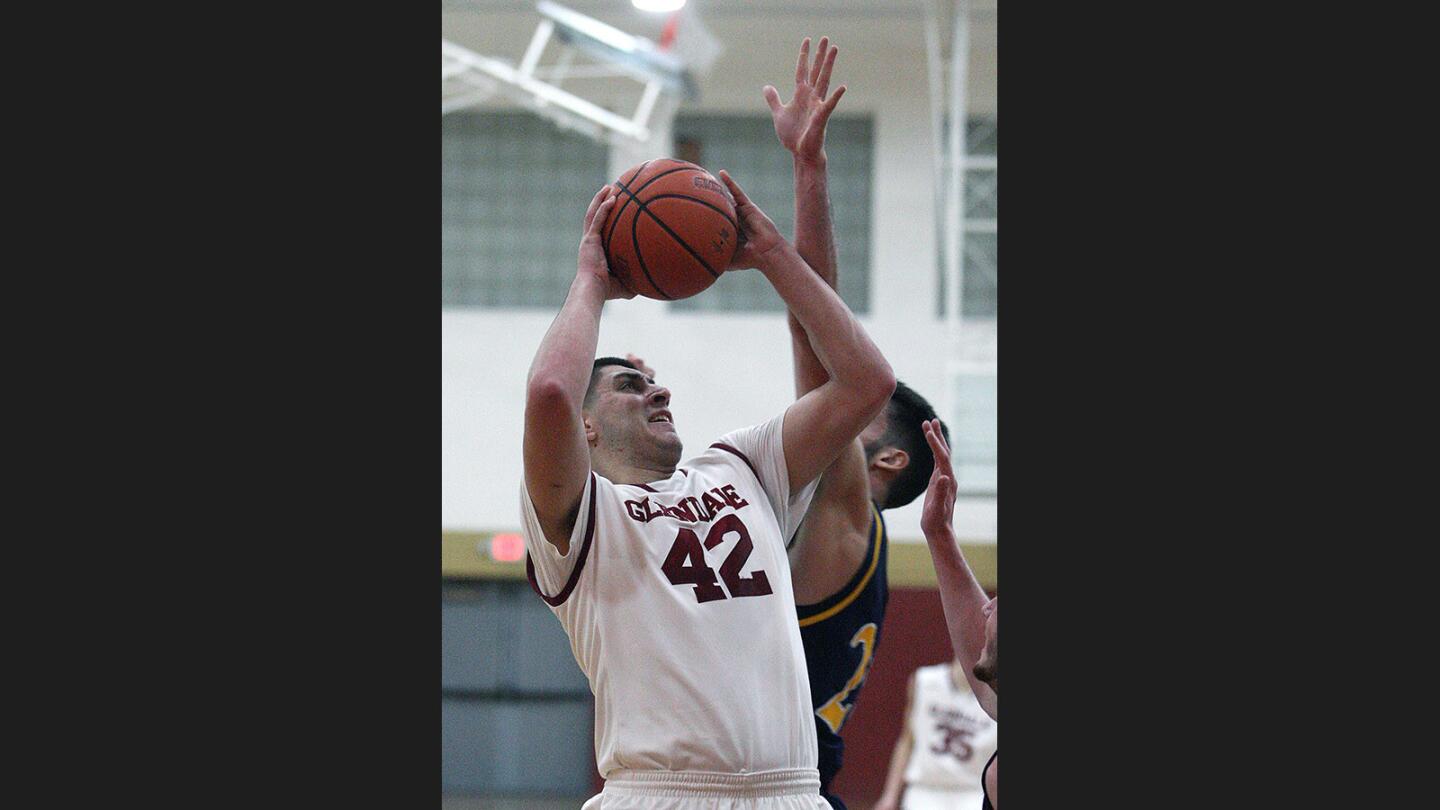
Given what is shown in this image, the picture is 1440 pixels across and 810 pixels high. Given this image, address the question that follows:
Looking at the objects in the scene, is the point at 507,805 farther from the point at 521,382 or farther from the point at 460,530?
the point at 521,382

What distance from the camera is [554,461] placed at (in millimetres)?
3240

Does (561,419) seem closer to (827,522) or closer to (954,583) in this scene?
(827,522)

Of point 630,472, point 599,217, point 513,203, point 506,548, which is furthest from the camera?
point 513,203

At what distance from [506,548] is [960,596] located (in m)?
10.8

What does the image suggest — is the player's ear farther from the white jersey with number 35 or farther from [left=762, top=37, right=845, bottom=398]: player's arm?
the white jersey with number 35

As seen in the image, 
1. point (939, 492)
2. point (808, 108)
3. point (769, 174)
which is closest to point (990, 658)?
point (939, 492)

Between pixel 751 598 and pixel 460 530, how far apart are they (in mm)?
11297

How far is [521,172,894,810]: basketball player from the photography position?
3.28 m

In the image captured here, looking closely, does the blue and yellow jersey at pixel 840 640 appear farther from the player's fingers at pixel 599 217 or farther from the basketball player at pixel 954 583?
the player's fingers at pixel 599 217

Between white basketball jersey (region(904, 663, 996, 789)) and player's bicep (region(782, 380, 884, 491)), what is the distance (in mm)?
5684

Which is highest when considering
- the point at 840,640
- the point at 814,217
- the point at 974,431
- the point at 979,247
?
the point at 979,247

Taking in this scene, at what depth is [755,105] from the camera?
14867mm

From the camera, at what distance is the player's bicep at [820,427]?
3.63 metres

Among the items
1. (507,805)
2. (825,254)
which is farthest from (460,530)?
(825,254)
